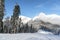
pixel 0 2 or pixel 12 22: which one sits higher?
pixel 0 2

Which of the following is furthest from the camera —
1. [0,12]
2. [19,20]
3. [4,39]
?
[19,20]

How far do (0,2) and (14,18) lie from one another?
18.9 meters

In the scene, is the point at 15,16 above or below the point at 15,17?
above

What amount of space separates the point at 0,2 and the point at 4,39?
128 ft

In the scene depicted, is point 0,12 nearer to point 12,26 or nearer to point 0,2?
point 0,2

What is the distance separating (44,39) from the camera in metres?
7.33

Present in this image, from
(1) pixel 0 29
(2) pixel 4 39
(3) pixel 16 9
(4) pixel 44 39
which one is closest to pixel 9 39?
(2) pixel 4 39

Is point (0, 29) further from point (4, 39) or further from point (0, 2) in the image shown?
point (4, 39)

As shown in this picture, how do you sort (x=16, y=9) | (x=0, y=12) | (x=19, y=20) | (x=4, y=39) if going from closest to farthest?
(x=4, y=39)
(x=0, y=12)
(x=16, y=9)
(x=19, y=20)

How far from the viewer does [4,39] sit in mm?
6879

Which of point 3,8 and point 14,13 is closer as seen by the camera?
point 3,8

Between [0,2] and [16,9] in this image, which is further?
[16,9]

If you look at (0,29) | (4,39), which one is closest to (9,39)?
(4,39)

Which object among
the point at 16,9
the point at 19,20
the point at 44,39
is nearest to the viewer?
the point at 44,39
